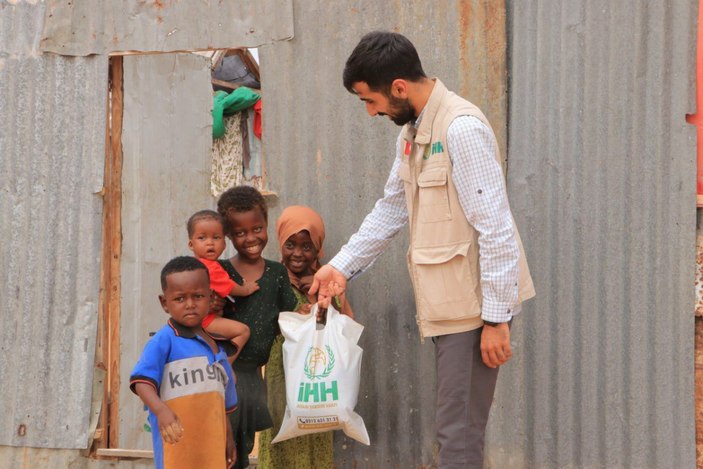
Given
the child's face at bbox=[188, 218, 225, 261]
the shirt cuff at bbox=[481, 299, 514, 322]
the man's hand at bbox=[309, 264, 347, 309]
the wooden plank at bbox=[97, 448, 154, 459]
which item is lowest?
the wooden plank at bbox=[97, 448, 154, 459]

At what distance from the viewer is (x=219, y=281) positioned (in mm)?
4168

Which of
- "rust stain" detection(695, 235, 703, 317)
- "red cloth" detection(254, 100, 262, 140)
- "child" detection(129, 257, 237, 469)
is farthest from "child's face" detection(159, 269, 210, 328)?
"red cloth" detection(254, 100, 262, 140)

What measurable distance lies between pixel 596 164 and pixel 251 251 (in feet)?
5.65

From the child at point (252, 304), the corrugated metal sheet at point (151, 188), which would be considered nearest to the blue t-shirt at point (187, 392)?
the child at point (252, 304)

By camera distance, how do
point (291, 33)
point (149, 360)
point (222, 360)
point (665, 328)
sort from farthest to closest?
point (291, 33) < point (665, 328) < point (222, 360) < point (149, 360)

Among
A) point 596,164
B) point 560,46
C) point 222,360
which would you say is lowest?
point 222,360

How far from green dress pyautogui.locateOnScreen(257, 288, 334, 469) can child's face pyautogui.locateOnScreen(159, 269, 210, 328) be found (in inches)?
30.4

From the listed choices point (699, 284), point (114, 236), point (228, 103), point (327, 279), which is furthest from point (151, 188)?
point (699, 284)

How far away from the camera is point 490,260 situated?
3.24 meters

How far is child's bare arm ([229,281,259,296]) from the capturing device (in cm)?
422

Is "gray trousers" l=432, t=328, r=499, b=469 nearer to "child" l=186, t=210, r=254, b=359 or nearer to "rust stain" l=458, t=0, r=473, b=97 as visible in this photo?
"child" l=186, t=210, r=254, b=359

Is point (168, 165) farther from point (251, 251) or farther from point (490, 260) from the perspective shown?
point (490, 260)

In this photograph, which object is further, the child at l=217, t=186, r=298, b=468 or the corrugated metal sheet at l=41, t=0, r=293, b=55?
the corrugated metal sheet at l=41, t=0, r=293, b=55

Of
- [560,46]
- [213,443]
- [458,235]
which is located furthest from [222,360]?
[560,46]
